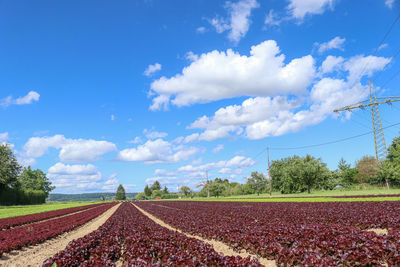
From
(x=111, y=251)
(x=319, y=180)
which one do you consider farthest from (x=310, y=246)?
(x=319, y=180)

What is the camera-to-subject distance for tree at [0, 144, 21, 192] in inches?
2800

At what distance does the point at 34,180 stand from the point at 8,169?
45.3 meters

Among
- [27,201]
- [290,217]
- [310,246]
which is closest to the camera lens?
[310,246]

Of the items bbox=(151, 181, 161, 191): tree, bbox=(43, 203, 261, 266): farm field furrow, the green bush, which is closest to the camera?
bbox=(43, 203, 261, 266): farm field furrow

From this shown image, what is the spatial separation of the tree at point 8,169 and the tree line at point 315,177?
60.0 meters

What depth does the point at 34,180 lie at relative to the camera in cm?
11562

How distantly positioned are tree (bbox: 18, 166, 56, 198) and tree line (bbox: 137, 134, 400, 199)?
66966mm

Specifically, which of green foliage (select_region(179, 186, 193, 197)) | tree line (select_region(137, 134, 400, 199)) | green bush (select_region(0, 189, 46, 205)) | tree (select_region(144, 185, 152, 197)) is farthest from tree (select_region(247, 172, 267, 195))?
tree (select_region(144, 185, 152, 197))

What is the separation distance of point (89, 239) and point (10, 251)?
4.67 metres

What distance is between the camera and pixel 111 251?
993 centimetres

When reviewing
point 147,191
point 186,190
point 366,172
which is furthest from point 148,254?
point 147,191

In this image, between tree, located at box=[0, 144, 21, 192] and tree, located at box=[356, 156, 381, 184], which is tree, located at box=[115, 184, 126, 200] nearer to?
tree, located at box=[0, 144, 21, 192]

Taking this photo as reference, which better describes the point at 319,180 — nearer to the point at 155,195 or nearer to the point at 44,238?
the point at 44,238

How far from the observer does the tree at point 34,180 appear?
11152 centimetres
